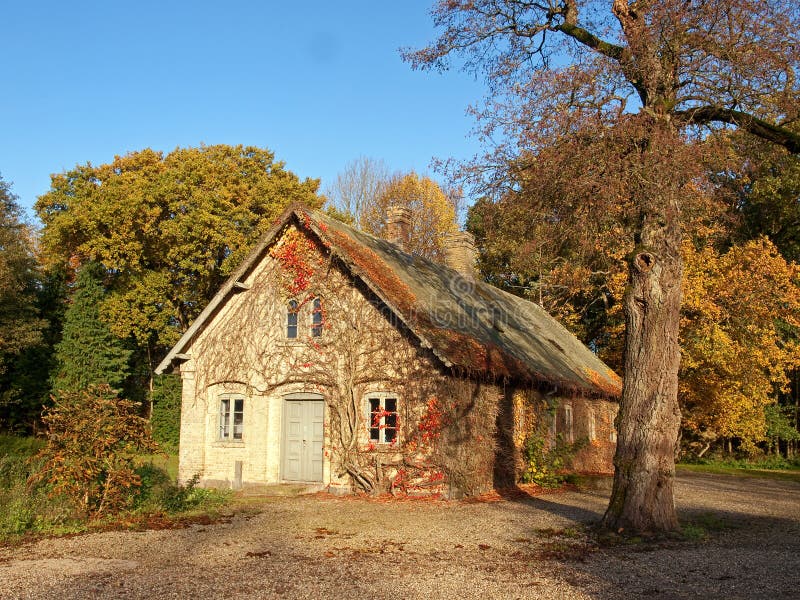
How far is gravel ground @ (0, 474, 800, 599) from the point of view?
785 centimetres

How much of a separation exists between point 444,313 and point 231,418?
20.3 feet

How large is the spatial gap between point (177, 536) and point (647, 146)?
951cm

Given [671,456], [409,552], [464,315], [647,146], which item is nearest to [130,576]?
[409,552]

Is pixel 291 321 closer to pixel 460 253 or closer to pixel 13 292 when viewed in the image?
pixel 460 253

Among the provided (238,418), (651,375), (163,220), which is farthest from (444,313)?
(163,220)

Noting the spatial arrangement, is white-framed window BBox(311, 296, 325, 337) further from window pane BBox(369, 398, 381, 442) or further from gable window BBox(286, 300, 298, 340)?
window pane BBox(369, 398, 381, 442)

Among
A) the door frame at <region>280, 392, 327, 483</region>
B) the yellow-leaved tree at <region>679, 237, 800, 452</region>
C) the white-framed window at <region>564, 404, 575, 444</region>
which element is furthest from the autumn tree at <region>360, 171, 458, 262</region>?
the door frame at <region>280, 392, 327, 483</region>

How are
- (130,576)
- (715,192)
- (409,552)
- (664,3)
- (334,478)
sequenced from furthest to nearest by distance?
(334,478) → (715,192) → (664,3) → (409,552) → (130,576)

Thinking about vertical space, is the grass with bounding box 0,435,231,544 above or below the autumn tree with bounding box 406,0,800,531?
below

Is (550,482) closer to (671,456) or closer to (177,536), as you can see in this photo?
(671,456)

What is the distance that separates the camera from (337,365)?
17.8 m

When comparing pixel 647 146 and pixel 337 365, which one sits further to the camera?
pixel 337 365

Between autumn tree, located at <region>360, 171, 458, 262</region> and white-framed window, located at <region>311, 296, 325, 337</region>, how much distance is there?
23254mm

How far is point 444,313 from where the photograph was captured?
1839 cm
